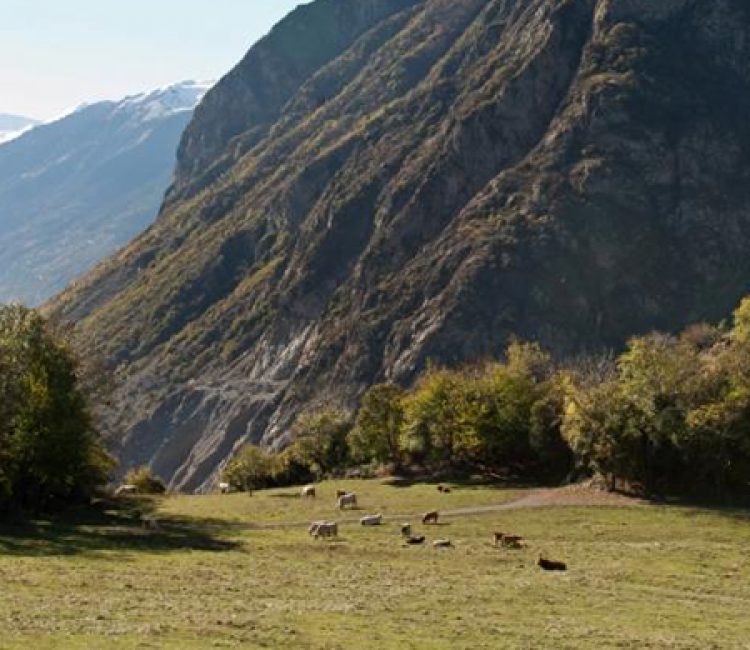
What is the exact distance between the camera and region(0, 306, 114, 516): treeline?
6900 centimetres

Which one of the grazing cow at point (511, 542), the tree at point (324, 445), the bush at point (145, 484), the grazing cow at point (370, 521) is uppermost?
the tree at point (324, 445)

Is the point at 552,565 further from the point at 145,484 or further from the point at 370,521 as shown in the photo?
the point at 145,484

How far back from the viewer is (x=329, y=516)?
77.4 m

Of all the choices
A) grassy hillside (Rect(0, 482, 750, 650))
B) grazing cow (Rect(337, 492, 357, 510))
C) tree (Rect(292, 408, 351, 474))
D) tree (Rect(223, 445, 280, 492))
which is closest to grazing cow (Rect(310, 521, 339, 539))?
grassy hillside (Rect(0, 482, 750, 650))

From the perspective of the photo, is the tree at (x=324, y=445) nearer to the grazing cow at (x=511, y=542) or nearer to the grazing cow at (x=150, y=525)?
the grazing cow at (x=150, y=525)

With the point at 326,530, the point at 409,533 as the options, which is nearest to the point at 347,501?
the point at 409,533

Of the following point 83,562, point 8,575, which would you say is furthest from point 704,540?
point 8,575

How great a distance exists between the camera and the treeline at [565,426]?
80875mm

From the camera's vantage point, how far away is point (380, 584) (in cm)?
4178

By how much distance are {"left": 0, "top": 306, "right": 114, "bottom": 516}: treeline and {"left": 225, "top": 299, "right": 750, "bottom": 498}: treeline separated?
44770 millimetres

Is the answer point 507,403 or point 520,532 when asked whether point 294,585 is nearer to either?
point 520,532

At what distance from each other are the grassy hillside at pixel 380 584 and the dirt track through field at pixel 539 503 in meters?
1.20

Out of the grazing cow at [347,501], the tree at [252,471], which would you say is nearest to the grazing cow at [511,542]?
the grazing cow at [347,501]

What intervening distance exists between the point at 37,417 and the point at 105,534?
13.3m
